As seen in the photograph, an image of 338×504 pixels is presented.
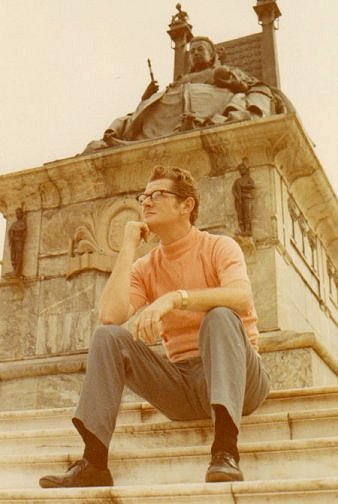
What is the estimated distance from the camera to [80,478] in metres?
2.81

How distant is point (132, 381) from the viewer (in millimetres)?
3184

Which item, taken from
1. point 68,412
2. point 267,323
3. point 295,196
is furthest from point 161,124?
point 68,412

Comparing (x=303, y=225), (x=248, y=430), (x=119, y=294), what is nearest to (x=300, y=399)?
(x=248, y=430)

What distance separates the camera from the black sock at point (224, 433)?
Answer: 8.93 ft

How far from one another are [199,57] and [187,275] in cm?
634

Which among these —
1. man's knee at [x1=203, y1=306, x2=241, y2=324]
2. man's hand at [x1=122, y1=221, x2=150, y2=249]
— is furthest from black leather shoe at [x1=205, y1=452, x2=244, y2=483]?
man's hand at [x1=122, y1=221, x2=150, y2=249]

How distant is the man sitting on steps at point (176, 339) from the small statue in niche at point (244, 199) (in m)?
3.26

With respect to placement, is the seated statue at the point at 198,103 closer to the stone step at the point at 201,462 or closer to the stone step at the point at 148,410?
the stone step at the point at 148,410

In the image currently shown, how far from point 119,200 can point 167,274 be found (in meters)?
4.20

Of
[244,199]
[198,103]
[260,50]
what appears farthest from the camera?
[260,50]

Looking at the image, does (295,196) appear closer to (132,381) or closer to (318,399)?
(318,399)

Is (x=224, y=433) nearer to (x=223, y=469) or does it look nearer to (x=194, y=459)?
(x=223, y=469)

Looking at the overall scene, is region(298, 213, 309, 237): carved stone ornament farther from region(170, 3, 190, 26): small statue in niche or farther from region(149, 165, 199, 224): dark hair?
region(170, 3, 190, 26): small statue in niche

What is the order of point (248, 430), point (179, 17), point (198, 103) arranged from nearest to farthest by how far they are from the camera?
point (248, 430), point (198, 103), point (179, 17)
